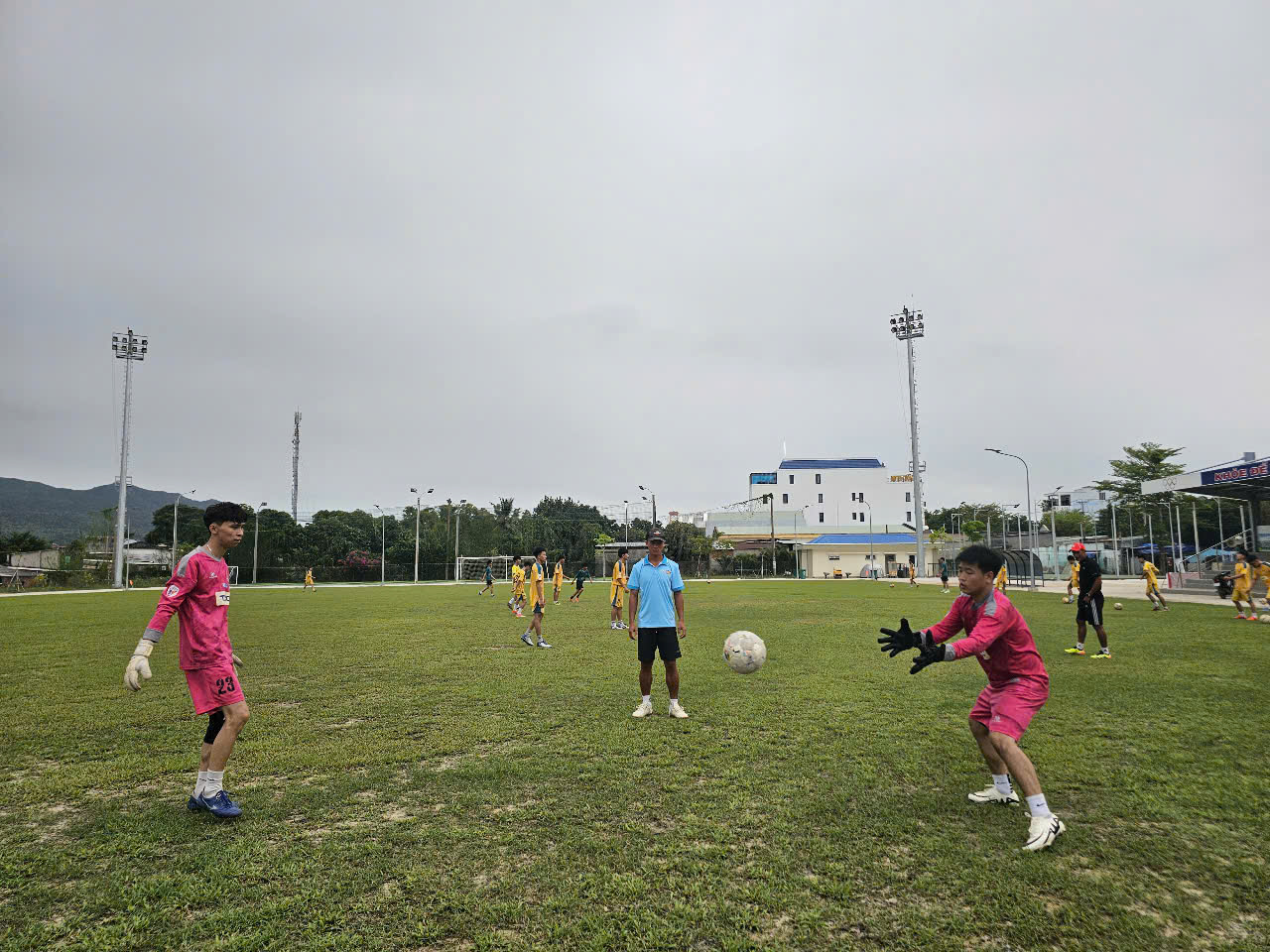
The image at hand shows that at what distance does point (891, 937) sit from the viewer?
3516 mm

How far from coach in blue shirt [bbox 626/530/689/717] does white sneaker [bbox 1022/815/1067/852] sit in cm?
401

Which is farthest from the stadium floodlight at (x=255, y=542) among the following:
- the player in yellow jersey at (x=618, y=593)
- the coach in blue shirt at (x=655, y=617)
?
the coach in blue shirt at (x=655, y=617)

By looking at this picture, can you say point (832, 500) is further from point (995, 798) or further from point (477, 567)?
point (995, 798)

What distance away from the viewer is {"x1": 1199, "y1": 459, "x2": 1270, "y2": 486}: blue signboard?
28.2 metres

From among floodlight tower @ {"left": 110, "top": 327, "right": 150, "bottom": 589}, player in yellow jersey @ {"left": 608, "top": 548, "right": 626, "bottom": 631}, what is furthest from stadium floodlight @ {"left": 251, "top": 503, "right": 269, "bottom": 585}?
player in yellow jersey @ {"left": 608, "top": 548, "right": 626, "bottom": 631}

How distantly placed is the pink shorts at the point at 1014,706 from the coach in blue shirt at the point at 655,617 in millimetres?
3564

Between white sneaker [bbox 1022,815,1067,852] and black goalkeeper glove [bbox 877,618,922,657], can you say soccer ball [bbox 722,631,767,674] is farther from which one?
white sneaker [bbox 1022,815,1067,852]

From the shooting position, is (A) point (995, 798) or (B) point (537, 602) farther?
(B) point (537, 602)

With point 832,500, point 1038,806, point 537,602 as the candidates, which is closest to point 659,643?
point 1038,806

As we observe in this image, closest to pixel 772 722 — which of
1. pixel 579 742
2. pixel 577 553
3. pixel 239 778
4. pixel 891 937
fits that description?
pixel 579 742

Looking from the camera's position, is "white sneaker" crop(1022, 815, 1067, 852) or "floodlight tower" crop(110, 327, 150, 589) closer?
"white sneaker" crop(1022, 815, 1067, 852)

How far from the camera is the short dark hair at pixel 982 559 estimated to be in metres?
5.14

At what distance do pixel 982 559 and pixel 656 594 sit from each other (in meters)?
3.81

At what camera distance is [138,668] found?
5254 mm
